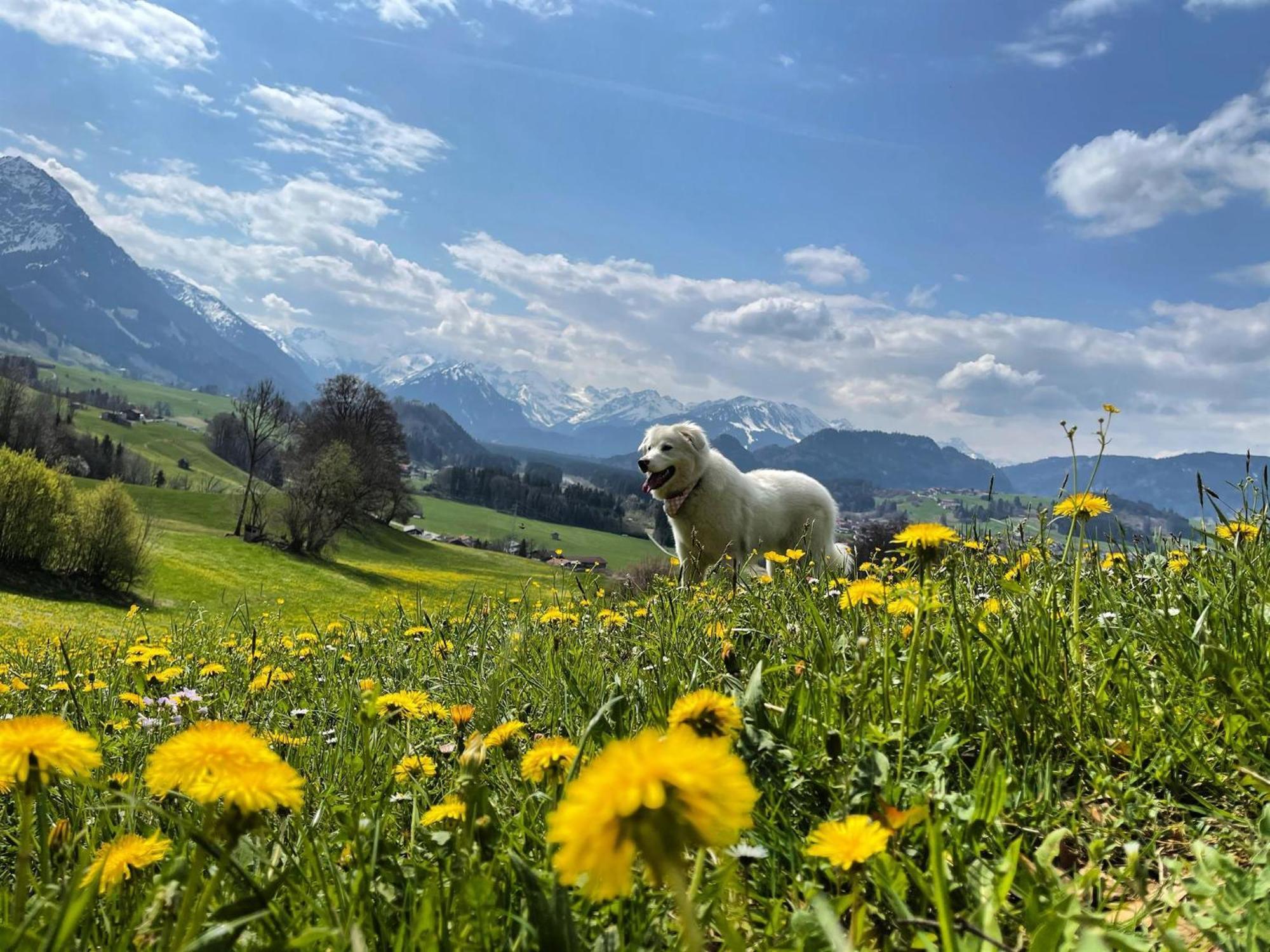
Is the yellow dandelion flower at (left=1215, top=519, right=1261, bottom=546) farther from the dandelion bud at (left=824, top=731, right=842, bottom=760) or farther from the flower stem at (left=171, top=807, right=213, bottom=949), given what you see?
the flower stem at (left=171, top=807, right=213, bottom=949)

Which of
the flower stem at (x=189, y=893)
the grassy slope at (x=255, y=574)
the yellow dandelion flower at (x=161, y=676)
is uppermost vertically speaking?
the flower stem at (x=189, y=893)

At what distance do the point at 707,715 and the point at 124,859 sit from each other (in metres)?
1.22

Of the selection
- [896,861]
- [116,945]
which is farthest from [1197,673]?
[116,945]

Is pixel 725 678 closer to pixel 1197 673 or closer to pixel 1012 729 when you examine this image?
pixel 1012 729

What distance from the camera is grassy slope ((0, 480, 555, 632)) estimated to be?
89.1 ft

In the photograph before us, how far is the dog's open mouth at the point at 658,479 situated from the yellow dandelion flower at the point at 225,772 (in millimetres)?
11369

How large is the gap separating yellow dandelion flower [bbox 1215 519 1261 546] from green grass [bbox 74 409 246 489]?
6885 inches

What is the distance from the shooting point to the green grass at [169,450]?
16262 cm

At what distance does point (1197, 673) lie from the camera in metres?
2.36

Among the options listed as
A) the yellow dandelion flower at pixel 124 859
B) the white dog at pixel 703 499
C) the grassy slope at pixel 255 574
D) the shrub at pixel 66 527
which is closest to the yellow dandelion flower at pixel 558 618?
the grassy slope at pixel 255 574

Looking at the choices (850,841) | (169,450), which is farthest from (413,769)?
(169,450)

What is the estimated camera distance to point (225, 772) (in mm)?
1128

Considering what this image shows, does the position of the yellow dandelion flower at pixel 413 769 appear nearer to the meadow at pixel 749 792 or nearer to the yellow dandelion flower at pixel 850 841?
the meadow at pixel 749 792

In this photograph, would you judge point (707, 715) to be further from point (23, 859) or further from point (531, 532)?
point (531, 532)
